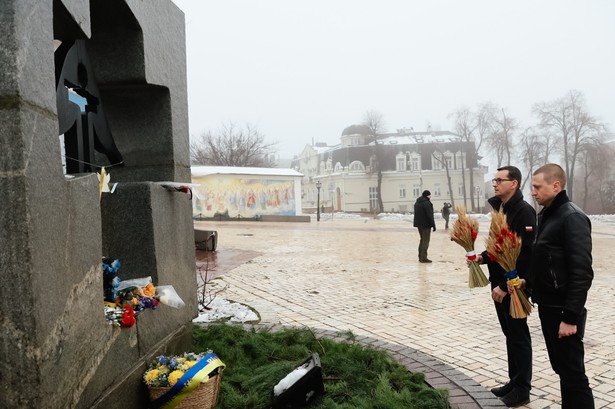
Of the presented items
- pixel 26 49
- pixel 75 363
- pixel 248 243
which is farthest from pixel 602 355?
pixel 248 243

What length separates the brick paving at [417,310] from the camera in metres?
4.51

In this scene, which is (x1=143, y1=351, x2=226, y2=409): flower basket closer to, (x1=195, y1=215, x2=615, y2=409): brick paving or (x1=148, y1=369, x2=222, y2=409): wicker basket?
(x1=148, y1=369, x2=222, y2=409): wicker basket

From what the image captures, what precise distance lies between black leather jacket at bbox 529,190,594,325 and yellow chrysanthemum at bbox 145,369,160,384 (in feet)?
8.31

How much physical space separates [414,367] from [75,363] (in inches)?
108

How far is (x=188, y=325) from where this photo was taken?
4.70 m

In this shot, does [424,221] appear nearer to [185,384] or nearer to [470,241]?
[470,241]

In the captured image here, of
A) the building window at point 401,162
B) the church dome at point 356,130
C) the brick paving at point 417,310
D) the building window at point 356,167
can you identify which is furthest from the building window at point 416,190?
the brick paving at point 417,310

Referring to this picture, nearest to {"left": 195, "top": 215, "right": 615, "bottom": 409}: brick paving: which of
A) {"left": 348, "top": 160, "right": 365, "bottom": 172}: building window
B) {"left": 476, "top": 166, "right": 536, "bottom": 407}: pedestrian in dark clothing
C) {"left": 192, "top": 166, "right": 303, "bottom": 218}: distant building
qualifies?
{"left": 476, "top": 166, "right": 536, "bottom": 407}: pedestrian in dark clothing

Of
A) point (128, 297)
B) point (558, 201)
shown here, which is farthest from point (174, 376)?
point (558, 201)

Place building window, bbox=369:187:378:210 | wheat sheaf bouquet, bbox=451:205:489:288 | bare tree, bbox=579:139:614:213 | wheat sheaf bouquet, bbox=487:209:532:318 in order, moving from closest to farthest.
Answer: wheat sheaf bouquet, bbox=487:209:532:318 < wheat sheaf bouquet, bbox=451:205:489:288 < bare tree, bbox=579:139:614:213 < building window, bbox=369:187:378:210

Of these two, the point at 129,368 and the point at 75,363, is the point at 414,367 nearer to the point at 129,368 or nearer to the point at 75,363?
the point at 129,368

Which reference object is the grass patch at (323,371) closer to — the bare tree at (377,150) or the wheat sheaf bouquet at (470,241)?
the wheat sheaf bouquet at (470,241)

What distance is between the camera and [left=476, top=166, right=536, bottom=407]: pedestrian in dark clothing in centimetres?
400

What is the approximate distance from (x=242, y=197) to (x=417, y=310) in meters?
26.7
